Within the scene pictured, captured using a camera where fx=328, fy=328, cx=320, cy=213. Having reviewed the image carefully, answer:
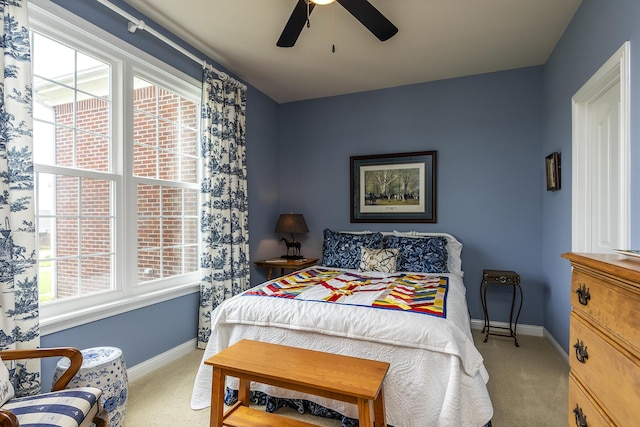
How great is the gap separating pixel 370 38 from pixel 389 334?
242cm

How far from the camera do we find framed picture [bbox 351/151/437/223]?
148 inches

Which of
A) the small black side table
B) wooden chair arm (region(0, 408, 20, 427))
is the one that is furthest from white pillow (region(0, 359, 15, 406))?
the small black side table

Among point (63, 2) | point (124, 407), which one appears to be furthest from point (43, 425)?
point (63, 2)

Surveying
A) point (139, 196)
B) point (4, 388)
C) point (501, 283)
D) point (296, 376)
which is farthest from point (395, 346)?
point (139, 196)

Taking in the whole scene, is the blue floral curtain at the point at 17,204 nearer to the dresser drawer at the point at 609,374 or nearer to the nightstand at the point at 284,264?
the nightstand at the point at 284,264

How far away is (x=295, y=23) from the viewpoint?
2088mm

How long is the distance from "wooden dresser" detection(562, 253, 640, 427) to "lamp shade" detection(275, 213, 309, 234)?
10.1 ft

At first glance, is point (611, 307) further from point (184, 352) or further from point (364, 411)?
point (184, 352)

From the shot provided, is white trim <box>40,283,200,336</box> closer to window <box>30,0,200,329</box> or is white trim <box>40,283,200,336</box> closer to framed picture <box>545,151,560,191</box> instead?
window <box>30,0,200,329</box>

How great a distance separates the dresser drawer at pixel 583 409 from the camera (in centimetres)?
95

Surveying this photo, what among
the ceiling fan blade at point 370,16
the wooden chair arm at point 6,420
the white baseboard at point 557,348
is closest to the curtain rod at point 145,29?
the ceiling fan blade at point 370,16

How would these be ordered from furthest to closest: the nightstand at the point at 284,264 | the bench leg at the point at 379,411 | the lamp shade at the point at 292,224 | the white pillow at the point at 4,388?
the lamp shade at the point at 292,224 < the nightstand at the point at 284,264 < the bench leg at the point at 379,411 < the white pillow at the point at 4,388

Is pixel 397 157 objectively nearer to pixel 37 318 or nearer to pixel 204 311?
pixel 204 311

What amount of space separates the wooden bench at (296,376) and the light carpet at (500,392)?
39 centimetres
